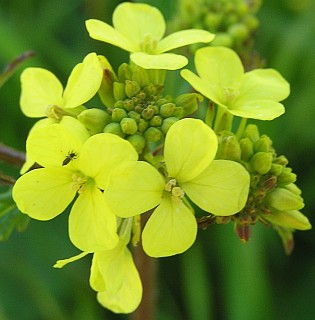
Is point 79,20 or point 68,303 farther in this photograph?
point 79,20

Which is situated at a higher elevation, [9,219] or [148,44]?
[148,44]

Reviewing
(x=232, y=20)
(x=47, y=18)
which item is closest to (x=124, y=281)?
(x=232, y=20)

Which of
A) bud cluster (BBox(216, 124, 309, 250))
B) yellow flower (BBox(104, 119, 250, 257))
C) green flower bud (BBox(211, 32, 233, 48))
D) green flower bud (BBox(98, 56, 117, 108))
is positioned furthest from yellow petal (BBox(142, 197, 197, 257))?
green flower bud (BBox(211, 32, 233, 48))

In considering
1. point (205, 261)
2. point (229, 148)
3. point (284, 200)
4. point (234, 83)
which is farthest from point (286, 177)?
point (205, 261)

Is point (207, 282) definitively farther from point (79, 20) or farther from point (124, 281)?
point (79, 20)

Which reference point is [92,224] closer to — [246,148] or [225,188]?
[225,188]

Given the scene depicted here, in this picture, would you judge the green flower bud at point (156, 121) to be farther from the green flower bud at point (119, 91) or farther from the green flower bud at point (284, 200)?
the green flower bud at point (284, 200)

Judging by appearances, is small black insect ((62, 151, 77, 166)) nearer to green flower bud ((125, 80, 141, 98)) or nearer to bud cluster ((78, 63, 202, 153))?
bud cluster ((78, 63, 202, 153))
